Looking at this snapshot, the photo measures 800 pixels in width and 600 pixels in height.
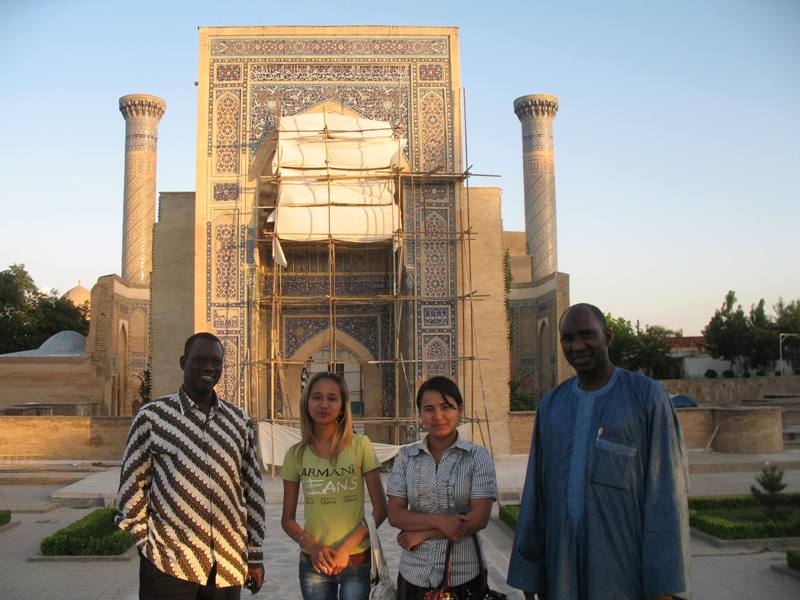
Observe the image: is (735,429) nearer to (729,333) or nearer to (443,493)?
(443,493)

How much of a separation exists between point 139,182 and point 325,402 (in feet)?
85.4

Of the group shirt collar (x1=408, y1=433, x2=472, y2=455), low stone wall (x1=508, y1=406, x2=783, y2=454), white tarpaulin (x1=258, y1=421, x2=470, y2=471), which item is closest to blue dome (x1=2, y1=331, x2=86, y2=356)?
white tarpaulin (x1=258, y1=421, x2=470, y2=471)

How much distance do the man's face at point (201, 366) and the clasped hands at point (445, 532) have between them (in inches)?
36.6

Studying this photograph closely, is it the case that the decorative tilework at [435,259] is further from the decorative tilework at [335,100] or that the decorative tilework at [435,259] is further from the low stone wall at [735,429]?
the low stone wall at [735,429]

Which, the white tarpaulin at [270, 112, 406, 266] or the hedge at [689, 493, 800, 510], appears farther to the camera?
the white tarpaulin at [270, 112, 406, 266]

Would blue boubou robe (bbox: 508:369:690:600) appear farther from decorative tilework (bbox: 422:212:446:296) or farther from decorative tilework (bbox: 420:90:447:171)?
decorative tilework (bbox: 420:90:447:171)

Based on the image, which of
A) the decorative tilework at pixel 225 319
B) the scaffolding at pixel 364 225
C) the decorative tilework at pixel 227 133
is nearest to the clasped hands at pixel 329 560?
the scaffolding at pixel 364 225

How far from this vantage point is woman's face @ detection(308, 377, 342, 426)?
3.14 m

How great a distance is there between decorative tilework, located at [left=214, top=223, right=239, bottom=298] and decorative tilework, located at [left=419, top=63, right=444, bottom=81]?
13.2 feet

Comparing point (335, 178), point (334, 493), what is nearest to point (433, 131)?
point (335, 178)

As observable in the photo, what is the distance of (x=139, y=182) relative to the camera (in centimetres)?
2730

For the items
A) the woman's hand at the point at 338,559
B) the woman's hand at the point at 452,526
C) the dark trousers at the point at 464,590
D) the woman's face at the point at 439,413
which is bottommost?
the dark trousers at the point at 464,590

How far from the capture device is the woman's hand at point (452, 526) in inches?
112

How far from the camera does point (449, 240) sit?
42.7ft
